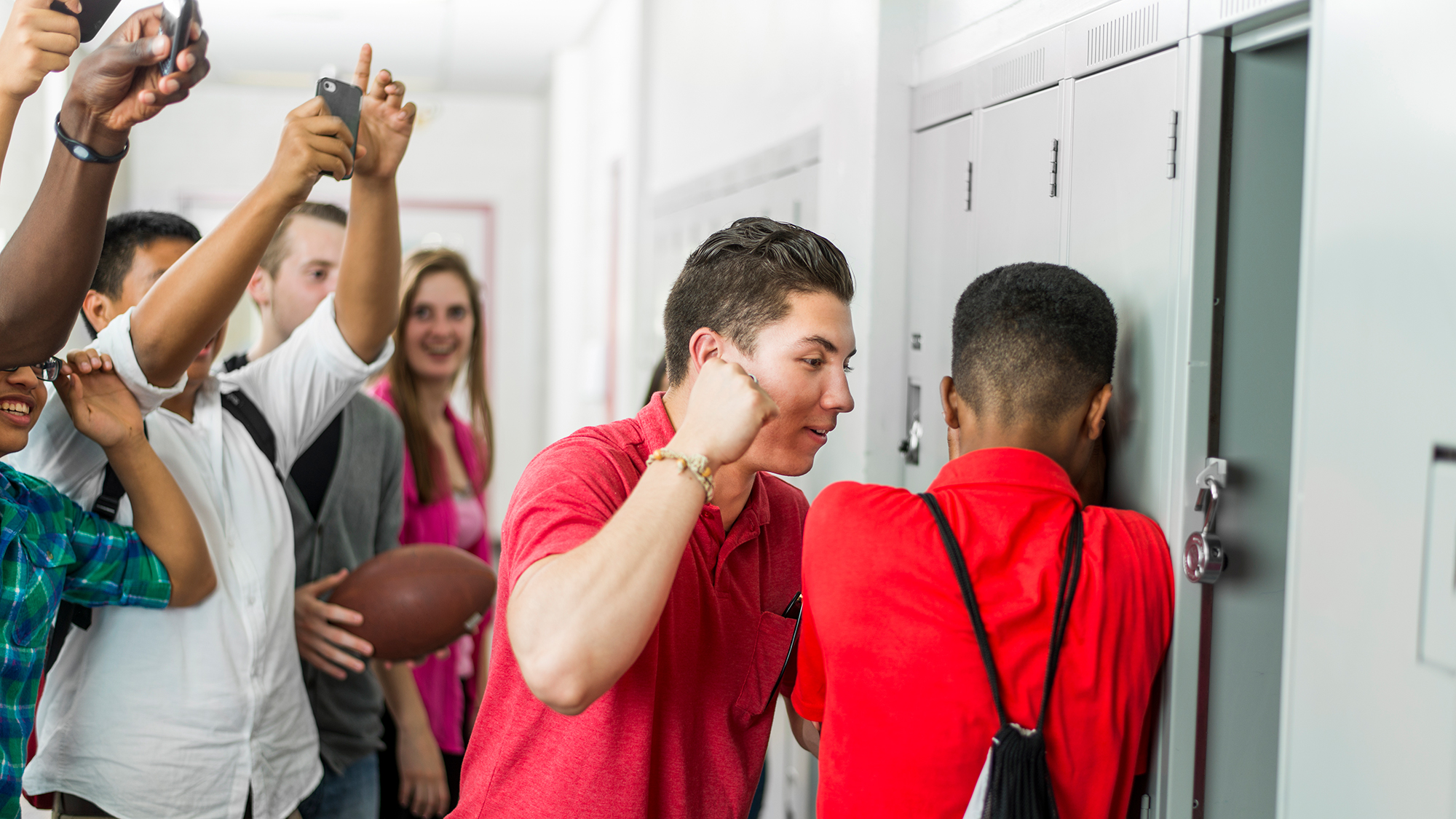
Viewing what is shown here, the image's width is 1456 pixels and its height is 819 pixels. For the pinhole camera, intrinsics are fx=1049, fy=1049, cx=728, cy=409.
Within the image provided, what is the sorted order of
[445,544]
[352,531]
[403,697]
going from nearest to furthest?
[352,531]
[403,697]
[445,544]

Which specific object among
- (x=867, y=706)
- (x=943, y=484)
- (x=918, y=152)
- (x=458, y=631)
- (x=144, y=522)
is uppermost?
(x=918, y=152)

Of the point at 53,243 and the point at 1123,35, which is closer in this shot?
the point at 53,243

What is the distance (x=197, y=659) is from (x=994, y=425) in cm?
121

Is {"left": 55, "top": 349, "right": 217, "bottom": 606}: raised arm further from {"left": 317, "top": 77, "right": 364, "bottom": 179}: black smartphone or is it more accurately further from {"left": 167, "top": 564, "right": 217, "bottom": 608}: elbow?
{"left": 317, "top": 77, "right": 364, "bottom": 179}: black smartphone

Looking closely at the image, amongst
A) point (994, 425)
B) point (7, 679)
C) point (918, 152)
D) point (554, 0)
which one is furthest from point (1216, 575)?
point (554, 0)

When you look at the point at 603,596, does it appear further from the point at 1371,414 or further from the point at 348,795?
the point at 348,795

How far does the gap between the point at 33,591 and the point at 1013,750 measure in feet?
4.03

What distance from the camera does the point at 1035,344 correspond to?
1308mm

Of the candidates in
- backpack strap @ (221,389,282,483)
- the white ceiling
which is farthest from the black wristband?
the white ceiling

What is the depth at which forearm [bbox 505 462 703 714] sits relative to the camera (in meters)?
0.95

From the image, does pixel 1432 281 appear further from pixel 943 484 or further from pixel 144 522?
pixel 144 522

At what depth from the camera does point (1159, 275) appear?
1.38m

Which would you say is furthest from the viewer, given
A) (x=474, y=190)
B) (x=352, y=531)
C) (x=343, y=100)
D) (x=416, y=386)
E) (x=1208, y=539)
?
(x=474, y=190)

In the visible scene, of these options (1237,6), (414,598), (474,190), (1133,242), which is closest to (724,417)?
(1133,242)
